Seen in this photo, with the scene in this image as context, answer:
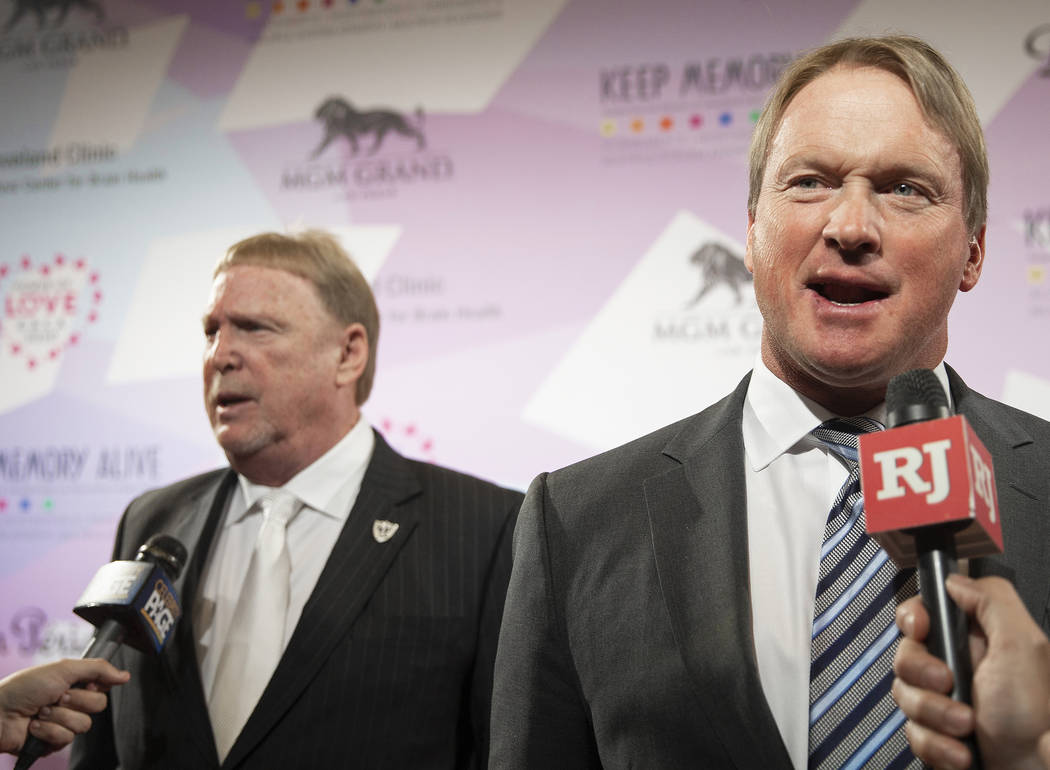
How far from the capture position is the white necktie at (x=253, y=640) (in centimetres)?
189

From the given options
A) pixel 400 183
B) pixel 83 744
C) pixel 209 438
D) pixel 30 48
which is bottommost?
pixel 83 744

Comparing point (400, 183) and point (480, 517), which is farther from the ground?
point (400, 183)

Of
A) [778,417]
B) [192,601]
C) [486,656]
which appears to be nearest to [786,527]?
[778,417]

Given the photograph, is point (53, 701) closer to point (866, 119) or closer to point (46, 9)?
point (866, 119)

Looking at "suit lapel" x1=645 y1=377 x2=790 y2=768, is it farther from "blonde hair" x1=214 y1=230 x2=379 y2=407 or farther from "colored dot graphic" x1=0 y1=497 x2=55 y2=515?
"colored dot graphic" x1=0 y1=497 x2=55 y2=515

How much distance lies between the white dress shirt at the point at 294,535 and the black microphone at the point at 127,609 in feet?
0.61

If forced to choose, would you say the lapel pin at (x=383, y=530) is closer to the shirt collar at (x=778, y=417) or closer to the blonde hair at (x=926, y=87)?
the shirt collar at (x=778, y=417)

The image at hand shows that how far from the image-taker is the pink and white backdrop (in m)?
2.89

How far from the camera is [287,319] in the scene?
88.9 inches

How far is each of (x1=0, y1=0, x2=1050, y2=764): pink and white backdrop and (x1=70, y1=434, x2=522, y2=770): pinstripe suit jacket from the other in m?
0.93

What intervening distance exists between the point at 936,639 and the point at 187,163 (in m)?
3.21

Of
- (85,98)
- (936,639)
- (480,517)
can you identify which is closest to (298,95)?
(85,98)

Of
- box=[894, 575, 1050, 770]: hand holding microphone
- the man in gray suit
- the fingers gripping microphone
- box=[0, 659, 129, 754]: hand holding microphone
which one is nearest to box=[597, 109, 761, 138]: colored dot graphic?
the man in gray suit

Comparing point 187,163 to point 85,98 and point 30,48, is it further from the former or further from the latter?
point 30,48
